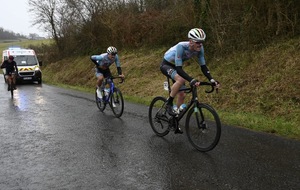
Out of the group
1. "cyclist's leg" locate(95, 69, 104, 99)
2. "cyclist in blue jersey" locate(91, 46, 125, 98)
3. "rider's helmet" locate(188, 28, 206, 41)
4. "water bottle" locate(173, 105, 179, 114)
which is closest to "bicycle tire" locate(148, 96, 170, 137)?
"water bottle" locate(173, 105, 179, 114)

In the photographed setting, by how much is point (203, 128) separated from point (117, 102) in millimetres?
4173

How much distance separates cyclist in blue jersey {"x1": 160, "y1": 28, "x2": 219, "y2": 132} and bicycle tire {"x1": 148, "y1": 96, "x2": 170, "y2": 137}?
0.71 feet

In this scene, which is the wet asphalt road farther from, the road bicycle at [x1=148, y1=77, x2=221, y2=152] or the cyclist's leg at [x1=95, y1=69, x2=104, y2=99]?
the cyclist's leg at [x1=95, y1=69, x2=104, y2=99]

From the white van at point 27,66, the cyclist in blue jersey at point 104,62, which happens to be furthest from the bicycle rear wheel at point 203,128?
the white van at point 27,66

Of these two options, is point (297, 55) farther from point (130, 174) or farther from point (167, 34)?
point (167, 34)

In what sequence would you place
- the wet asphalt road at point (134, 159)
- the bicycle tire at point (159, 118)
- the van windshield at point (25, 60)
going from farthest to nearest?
the van windshield at point (25, 60) → the bicycle tire at point (159, 118) → the wet asphalt road at point (134, 159)

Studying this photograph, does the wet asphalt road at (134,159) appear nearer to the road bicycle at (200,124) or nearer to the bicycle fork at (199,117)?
the road bicycle at (200,124)

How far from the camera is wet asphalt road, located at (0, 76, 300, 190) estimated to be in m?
4.27

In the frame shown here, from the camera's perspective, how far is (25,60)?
2386cm

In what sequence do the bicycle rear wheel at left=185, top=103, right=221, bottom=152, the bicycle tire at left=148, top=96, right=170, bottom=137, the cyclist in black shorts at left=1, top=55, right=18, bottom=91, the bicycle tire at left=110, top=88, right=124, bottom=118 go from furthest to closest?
the cyclist in black shorts at left=1, top=55, right=18, bottom=91 → the bicycle tire at left=110, top=88, right=124, bottom=118 → the bicycle tire at left=148, top=96, right=170, bottom=137 → the bicycle rear wheel at left=185, top=103, right=221, bottom=152

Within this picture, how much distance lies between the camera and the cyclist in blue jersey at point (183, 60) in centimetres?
559

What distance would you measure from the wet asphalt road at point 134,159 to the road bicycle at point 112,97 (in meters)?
1.07

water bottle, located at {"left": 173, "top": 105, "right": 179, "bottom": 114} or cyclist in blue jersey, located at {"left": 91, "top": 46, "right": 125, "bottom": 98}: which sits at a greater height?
cyclist in blue jersey, located at {"left": 91, "top": 46, "right": 125, "bottom": 98}

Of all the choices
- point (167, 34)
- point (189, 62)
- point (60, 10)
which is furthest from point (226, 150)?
point (60, 10)
